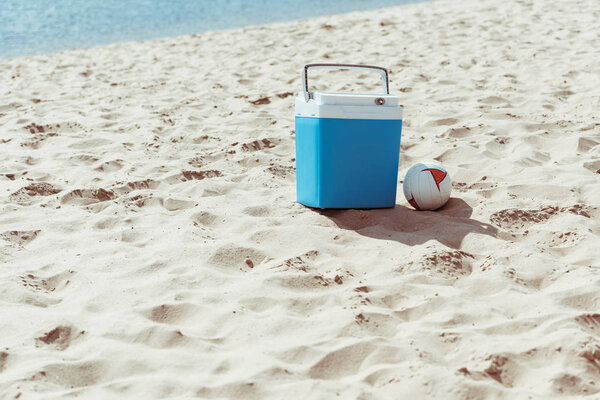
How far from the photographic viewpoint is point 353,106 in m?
3.39

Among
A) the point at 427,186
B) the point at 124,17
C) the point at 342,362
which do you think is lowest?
the point at 342,362

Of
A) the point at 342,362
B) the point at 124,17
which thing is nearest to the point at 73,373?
the point at 342,362

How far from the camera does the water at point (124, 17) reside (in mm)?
12156

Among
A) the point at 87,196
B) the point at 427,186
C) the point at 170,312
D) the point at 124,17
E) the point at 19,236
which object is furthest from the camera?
the point at 124,17

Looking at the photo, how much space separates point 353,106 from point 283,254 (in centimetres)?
86

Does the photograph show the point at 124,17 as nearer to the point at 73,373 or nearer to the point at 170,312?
the point at 170,312

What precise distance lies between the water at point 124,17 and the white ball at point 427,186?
8947 millimetres

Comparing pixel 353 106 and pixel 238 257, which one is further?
pixel 353 106

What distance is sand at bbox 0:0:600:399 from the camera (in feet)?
7.27

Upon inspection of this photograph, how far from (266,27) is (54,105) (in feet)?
17.4

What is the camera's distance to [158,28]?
1359cm

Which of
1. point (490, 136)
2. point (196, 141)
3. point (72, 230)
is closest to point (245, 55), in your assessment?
point (196, 141)

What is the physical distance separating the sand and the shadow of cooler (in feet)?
0.38

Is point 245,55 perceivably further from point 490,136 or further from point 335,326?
point 335,326
